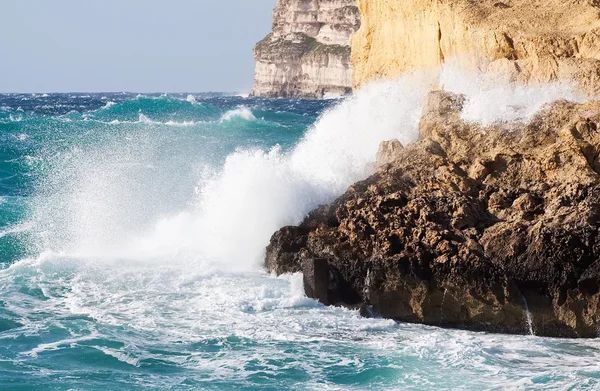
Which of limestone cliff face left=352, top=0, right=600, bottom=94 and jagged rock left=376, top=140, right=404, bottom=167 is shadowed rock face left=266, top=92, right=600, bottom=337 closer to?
jagged rock left=376, top=140, right=404, bottom=167

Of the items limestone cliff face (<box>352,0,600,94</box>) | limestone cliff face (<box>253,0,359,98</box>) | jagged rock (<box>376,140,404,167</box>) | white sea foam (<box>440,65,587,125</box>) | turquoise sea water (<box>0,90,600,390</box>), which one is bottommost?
turquoise sea water (<box>0,90,600,390</box>)

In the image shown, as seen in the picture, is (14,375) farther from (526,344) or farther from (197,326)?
(526,344)

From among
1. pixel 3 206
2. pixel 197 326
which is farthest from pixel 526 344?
pixel 3 206

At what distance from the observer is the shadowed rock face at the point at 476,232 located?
976 centimetres

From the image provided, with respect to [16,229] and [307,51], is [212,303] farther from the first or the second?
[307,51]

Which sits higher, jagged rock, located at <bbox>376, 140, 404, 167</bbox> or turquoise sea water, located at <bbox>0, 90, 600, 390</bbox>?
jagged rock, located at <bbox>376, 140, 404, 167</bbox>

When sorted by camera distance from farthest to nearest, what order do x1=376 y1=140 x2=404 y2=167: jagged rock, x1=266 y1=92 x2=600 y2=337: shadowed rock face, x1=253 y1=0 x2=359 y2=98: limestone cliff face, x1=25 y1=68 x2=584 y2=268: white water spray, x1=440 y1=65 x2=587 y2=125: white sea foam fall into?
x1=253 y1=0 x2=359 y2=98: limestone cliff face
x1=25 y1=68 x2=584 y2=268: white water spray
x1=376 y1=140 x2=404 y2=167: jagged rock
x1=440 y1=65 x2=587 y2=125: white sea foam
x1=266 y1=92 x2=600 y2=337: shadowed rock face

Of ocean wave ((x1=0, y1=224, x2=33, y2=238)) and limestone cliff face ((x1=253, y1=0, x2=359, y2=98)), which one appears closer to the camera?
ocean wave ((x1=0, y1=224, x2=33, y2=238))

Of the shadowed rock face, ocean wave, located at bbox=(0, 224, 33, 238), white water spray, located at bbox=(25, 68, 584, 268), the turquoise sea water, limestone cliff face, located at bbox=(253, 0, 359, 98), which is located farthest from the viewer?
limestone cliff face, located at bbox=(253, 0, 359, 98)

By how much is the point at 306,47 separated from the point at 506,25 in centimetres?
9749

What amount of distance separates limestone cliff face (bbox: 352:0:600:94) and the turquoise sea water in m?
1.35

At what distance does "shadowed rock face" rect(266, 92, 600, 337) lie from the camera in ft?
32.0

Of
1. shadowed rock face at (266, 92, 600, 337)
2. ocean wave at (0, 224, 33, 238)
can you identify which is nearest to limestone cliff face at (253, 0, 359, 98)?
ocean wave at (0, 224, 33, 238)

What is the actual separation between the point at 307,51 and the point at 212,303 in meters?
98.8
